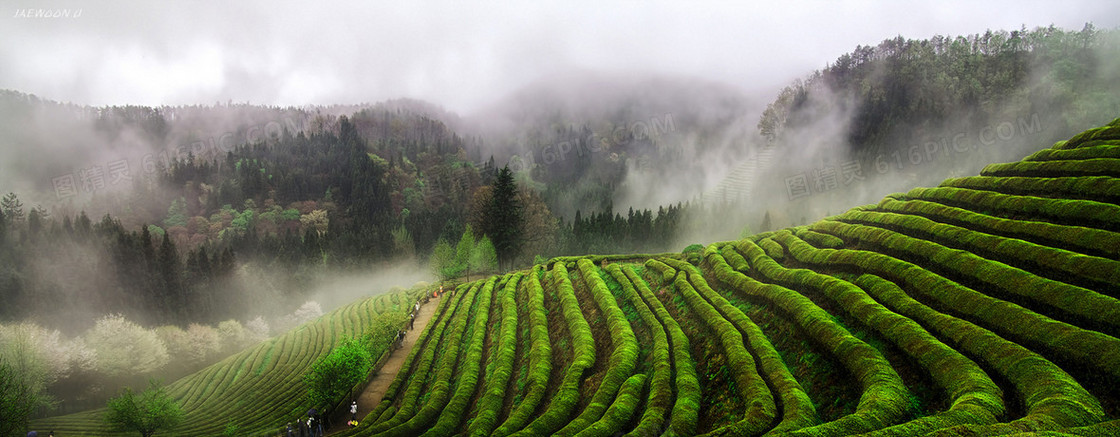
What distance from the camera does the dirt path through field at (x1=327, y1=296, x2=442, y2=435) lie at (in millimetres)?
41438

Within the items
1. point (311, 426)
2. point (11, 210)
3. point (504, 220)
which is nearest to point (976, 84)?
point (504, 220)

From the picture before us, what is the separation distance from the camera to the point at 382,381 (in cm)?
4612

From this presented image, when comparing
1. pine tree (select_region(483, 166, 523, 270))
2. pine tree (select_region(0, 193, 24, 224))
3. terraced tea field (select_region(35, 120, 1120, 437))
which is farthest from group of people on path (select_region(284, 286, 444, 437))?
pine tree (select_region(0, 193, 24, 224))

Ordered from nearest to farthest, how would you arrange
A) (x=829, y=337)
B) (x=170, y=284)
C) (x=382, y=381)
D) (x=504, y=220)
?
(x=829, y=337) → (x=382, y=381) → (x=504, y=220) → (x=170, y=284)

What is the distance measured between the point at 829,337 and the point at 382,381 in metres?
36.8

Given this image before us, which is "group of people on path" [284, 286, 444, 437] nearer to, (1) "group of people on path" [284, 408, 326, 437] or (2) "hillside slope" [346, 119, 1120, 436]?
(1) "group of people on path" [284, 408, 326, 437]

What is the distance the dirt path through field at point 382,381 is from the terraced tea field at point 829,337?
2.57 meters

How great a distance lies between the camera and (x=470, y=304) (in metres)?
56.2

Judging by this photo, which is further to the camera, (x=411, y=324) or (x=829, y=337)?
(x=411, y=324)

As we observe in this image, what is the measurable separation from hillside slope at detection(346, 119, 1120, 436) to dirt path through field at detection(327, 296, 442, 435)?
2670mm

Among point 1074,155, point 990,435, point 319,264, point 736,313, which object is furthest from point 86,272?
point 1074,155

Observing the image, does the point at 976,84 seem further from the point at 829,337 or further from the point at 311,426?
the point at 311,426

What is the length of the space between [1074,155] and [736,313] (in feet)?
99.8

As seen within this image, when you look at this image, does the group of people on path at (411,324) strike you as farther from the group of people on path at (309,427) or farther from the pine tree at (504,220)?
the pine tree at (504,220)
